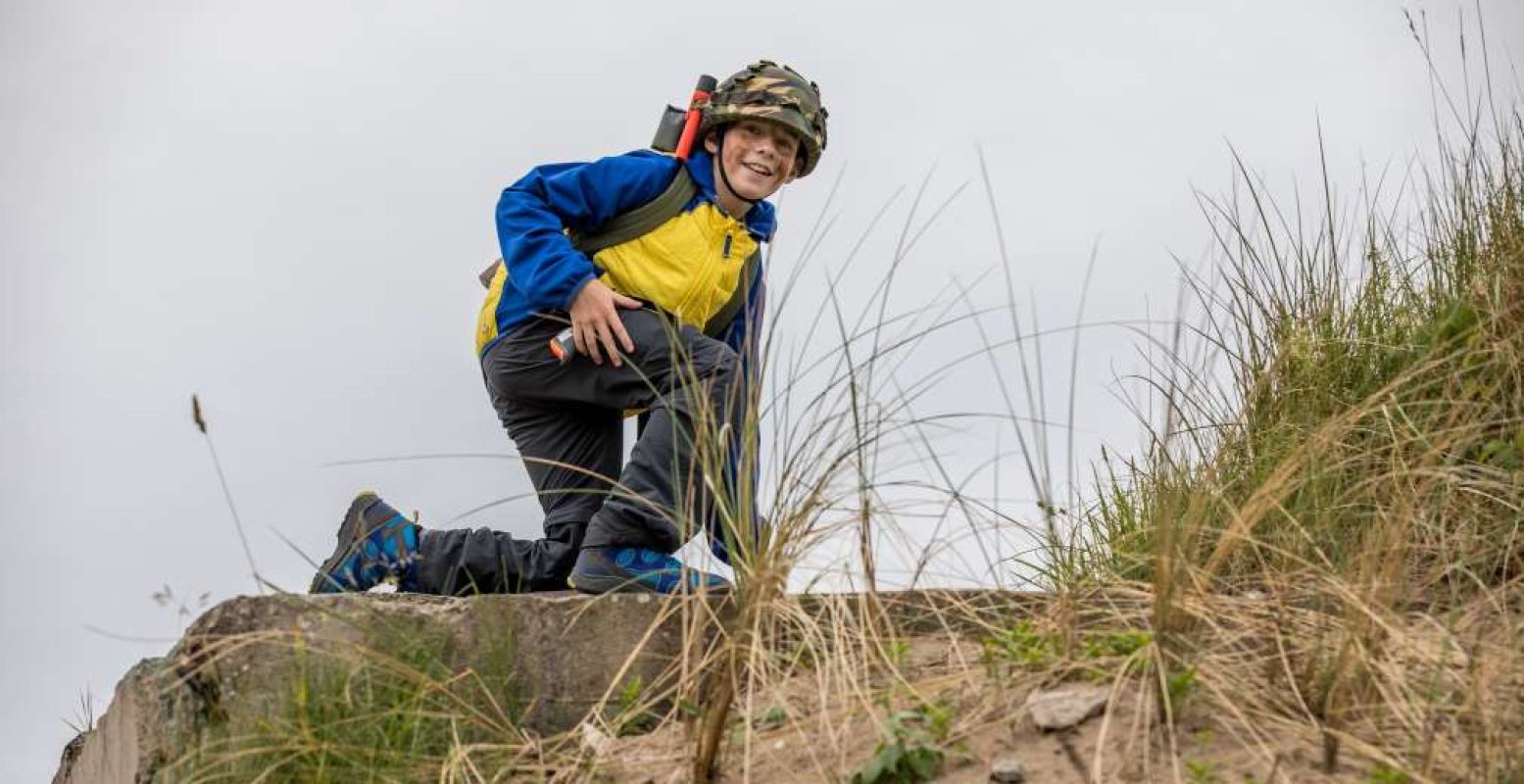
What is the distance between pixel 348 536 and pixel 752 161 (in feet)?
4.31

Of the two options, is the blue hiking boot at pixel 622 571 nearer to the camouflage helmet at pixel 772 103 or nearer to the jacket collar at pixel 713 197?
the jacket collar at pixel 713 197

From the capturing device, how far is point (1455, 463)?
12.4ft

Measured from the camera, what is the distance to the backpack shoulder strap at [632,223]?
4023 mm

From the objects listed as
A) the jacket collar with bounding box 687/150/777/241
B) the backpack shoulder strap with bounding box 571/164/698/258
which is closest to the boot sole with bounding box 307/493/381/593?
the backpack shoulder strap with bounding box 571/164/698/258

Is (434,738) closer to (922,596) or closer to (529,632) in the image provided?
(529,632)

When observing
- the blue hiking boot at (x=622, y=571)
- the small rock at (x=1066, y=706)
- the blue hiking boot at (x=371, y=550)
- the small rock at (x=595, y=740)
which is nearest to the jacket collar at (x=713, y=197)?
the blue hiking boot at (x=622, y=571)

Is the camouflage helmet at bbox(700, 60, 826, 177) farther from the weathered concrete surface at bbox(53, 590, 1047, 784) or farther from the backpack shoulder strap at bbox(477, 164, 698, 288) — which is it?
the weathered concrete surface at bbox(53, 590, 1047, 784)

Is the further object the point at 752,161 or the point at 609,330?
the point at 752,161

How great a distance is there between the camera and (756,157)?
4.07 metres

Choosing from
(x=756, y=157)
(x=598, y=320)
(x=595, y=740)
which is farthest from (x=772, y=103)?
(x=595, y=740)

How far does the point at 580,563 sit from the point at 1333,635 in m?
1.56

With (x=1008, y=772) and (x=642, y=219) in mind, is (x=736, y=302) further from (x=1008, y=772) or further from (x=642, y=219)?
(x=1008, y=772)

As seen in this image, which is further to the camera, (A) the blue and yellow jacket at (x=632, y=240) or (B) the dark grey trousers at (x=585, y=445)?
(A) the blue and yellow jacket at (x=632, y=240)

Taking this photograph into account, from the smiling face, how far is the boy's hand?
45cm
